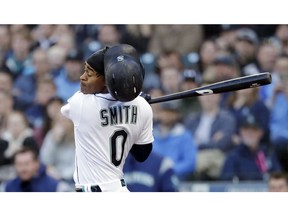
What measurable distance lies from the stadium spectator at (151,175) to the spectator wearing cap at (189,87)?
0.77 m

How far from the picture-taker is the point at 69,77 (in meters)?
9.70

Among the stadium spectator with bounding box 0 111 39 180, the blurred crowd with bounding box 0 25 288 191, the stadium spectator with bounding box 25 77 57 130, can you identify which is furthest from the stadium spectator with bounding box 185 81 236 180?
the stadium spectator with bounding box 0 111 39 180

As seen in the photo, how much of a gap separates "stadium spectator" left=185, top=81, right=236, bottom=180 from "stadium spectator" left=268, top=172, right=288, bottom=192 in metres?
0.61

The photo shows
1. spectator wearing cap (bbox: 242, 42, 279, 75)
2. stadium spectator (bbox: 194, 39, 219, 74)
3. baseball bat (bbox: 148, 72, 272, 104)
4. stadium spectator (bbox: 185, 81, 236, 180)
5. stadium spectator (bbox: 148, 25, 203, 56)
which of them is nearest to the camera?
baseball bat (bbox: 148, 72, 272, 104)

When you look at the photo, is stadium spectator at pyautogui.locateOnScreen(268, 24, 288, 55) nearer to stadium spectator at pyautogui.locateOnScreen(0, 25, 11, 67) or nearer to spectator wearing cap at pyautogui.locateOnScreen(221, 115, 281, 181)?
spectator wearing cap at pyautogui.locateOnScreen(221, 115, 281, 181)

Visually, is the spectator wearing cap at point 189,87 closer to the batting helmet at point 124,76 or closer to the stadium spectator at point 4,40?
the stadium spectator at point 4,40

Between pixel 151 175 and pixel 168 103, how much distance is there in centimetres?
117

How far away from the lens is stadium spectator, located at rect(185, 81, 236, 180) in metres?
9.22

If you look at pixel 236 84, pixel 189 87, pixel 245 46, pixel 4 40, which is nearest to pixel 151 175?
pixel 189 87

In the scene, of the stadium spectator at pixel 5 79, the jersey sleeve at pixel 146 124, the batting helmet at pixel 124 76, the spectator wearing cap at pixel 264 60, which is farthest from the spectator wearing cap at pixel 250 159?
the batting helmet at pixel 124 76

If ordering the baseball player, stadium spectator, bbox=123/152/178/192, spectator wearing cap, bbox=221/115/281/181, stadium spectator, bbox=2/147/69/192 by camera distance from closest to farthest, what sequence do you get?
the baseball player < stadium spectator, bbox=123/152/178/192 < stadium spectator, bbox=2/147/69/192 < spectator wearing cap, bbox=221/115/281/181

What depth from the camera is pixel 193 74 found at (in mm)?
9523

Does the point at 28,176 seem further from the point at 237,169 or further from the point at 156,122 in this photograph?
the point at 237,169

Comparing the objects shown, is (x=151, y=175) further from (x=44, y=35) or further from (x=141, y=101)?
(x=141, y=101)
